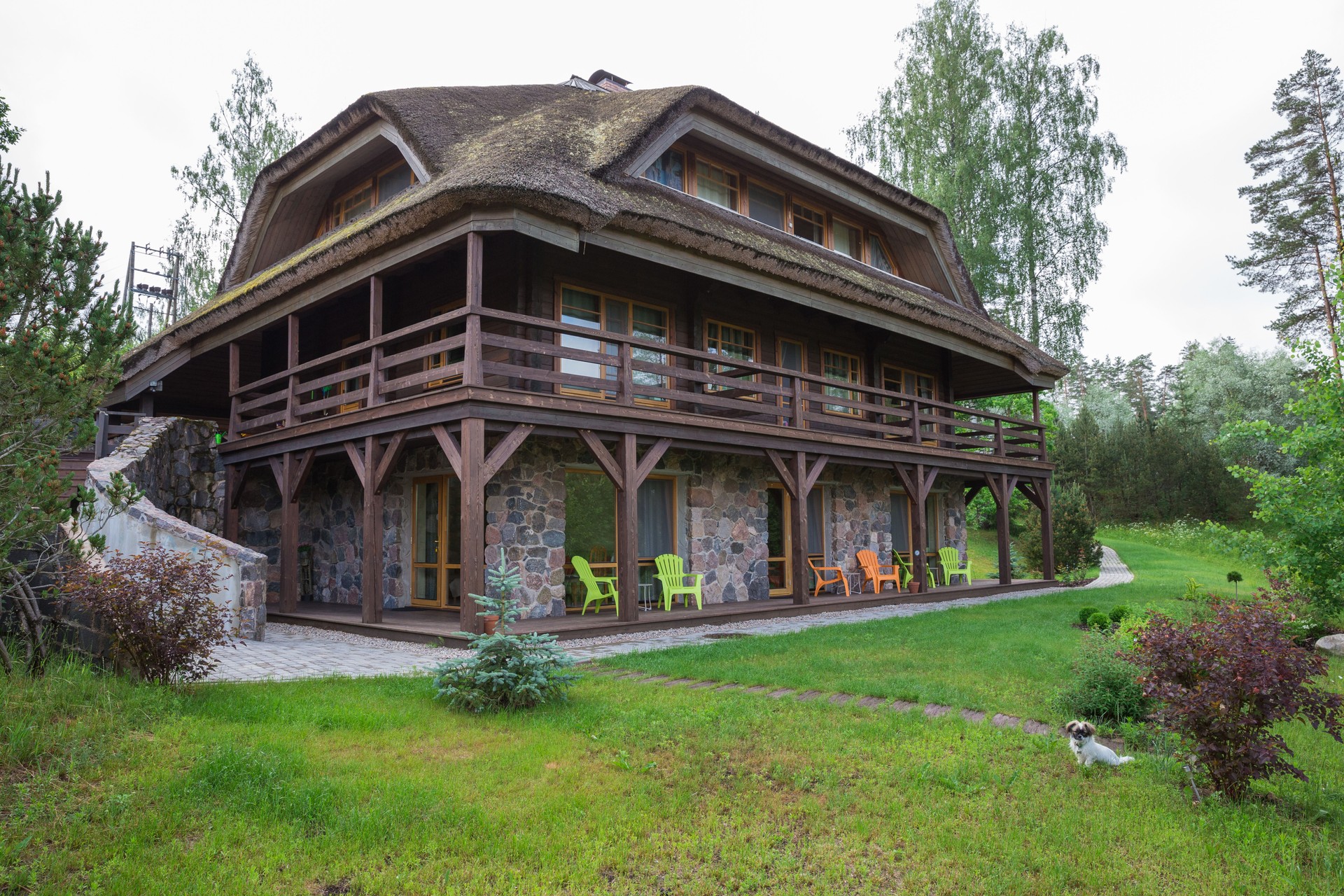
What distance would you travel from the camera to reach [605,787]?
4.05 metres

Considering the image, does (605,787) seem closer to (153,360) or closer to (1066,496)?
(153,360)

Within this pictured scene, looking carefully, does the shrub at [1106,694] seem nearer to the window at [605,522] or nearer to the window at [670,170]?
the window at [605,522]

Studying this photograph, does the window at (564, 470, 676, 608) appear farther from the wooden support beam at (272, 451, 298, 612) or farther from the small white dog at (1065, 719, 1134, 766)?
the small white dog at (1065, 719, 1134, 766)

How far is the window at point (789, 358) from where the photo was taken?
1447cm

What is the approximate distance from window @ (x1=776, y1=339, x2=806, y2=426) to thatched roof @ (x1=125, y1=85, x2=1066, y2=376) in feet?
5.14

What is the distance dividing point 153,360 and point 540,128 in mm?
7814

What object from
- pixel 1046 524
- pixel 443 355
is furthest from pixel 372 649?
pixel 1046 524

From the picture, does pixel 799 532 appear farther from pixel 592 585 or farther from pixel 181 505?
pixel 181 505

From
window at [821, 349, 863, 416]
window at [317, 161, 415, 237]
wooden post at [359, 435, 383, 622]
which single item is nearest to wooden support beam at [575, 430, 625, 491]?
wooden post at [359, 435, 383, 622]

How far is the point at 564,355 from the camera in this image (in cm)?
934

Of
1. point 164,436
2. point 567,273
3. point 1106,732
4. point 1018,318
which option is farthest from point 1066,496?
point 164,436

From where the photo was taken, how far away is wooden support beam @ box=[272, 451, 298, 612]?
11.4m

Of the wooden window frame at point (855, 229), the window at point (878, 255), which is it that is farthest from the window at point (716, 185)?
the window at point (878, 255)

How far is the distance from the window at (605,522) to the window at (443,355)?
7.32 feet
